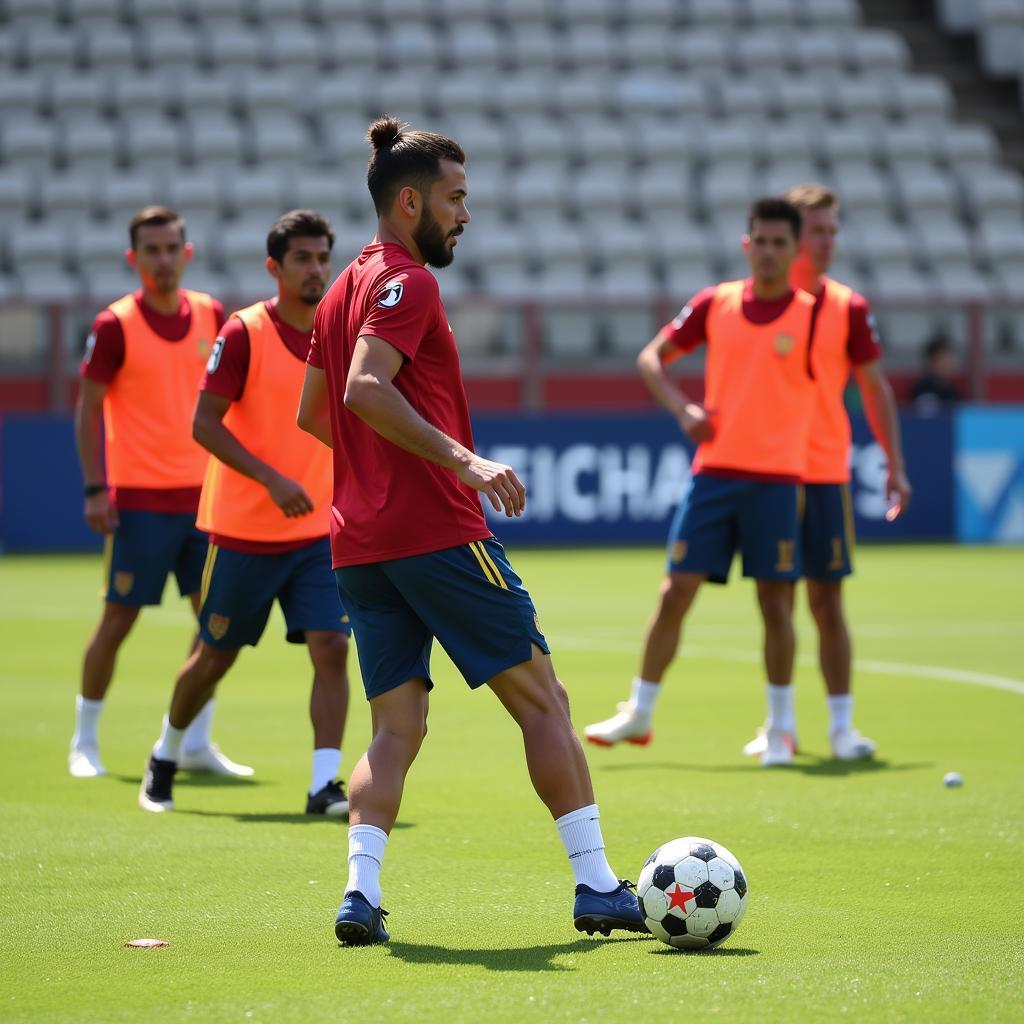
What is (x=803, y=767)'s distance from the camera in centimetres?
865

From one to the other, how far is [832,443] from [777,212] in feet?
4.10

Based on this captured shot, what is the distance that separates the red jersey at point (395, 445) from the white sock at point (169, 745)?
2522 millimetres

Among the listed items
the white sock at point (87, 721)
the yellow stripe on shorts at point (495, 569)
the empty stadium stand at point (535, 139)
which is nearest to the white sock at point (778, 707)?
the white sock at point (87, 721)

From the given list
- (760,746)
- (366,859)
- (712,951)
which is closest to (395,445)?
(366,859)

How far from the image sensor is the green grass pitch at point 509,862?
4.59 meters

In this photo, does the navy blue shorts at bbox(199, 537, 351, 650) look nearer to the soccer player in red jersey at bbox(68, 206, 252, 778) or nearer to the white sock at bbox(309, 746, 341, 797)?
the white sock at bbox(309, 746, 341, 797)

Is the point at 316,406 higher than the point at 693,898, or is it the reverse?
the point at 316,406

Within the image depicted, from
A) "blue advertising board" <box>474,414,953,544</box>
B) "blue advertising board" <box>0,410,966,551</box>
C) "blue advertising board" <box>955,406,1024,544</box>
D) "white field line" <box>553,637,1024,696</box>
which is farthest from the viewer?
"blue advertising board" <box>955,406,1024,544</box>

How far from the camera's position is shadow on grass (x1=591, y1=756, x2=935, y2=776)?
335 inches

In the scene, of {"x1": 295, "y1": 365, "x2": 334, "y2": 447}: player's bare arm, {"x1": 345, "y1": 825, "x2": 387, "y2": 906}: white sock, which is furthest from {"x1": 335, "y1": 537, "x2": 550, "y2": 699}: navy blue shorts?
{"x1": 295, "y1": 365, "x2": 334, "y2": 447}: player's bare arm

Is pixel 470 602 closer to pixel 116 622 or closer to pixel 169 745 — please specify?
pixel 169 745

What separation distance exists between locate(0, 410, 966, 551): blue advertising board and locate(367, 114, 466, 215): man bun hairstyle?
50.8ft

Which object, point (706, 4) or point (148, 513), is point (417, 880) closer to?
point (148, 513)

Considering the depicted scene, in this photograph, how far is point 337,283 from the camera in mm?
5391
